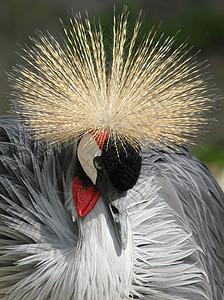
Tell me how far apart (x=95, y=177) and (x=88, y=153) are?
67 millimetres

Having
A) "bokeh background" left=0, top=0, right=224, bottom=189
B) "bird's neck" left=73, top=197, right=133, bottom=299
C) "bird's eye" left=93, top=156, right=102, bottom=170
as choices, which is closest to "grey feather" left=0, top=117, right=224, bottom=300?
"bird's neck" left=73, top=197, right=133, bottom=299

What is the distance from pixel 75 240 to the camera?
1.61 meters

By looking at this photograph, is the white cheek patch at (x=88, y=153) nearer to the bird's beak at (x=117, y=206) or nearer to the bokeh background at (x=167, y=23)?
the bird's beak at (x=117, y=206)

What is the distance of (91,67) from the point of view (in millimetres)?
1590

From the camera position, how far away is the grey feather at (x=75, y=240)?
1501 millimetres

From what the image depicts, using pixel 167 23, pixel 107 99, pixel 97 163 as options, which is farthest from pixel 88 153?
pixel 167 23

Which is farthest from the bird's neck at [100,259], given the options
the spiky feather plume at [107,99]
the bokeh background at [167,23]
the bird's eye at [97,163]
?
the bokeh background at [167,23]

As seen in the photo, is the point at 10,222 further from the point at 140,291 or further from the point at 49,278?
the point at 140,291

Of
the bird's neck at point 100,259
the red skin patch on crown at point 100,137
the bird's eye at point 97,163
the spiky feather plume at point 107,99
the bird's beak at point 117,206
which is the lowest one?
the bird's neck at point 100,259

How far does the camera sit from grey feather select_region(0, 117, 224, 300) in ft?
4.92

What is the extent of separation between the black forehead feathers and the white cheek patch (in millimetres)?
37

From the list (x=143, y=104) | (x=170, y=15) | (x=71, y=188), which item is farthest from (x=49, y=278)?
(x=170, y=15)

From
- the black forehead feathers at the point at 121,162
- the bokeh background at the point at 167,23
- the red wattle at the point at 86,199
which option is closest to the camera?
the black forehead feathers at the point at 121,162

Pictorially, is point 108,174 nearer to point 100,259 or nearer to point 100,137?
point 100,137
